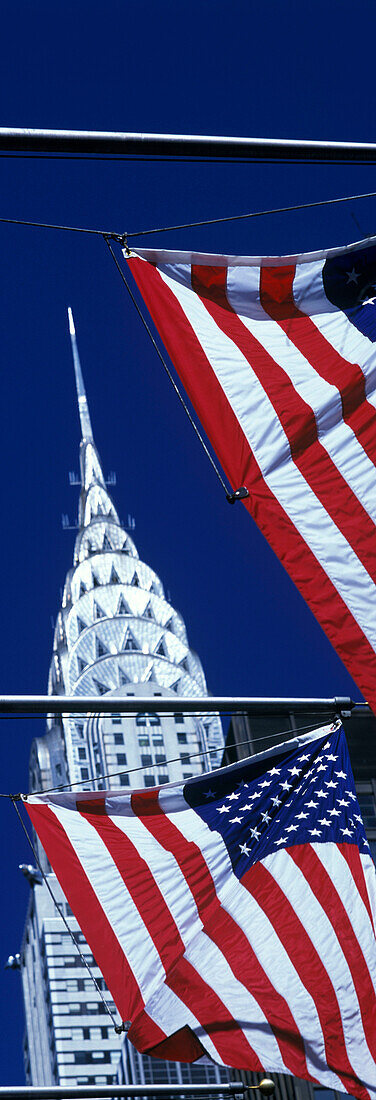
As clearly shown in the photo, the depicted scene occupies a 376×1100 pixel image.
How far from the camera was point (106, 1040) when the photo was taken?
167m

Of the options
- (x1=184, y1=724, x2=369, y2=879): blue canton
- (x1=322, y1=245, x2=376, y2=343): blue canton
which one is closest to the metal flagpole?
(x1=184, y1=724, x2=369, y2=879): blue canton

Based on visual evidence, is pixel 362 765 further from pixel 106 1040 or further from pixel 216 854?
pixel 106 1040

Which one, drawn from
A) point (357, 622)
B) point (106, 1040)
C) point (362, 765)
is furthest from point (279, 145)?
point (106, 1040)

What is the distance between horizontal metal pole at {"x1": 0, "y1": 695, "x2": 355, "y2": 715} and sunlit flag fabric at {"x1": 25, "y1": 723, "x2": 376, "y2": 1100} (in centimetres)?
35

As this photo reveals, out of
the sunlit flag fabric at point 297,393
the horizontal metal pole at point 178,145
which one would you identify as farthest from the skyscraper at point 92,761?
the horizontal metal pole at point 178,145

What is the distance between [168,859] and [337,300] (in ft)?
17.8

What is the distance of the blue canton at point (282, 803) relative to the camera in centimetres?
1503

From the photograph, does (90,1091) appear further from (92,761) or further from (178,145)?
(92,761)

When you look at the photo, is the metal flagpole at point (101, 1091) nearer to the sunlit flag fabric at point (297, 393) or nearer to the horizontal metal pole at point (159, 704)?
the horizontal metal pole at point (159, 704)

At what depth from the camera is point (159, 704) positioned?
580 inches

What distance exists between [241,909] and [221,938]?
325mm

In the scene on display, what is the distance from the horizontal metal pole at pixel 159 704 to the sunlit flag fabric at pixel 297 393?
204 cm

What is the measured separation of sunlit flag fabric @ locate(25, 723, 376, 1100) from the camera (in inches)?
566

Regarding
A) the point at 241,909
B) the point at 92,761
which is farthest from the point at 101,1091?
the point at 92,761
